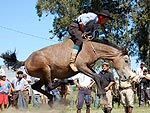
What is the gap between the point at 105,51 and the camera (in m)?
12.3

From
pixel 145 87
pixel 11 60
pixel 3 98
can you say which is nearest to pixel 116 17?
pixel 145 87

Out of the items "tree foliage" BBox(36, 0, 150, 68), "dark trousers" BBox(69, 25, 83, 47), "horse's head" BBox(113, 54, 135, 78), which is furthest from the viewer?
"tree foliage" BBox(36, 0, 150, 68)

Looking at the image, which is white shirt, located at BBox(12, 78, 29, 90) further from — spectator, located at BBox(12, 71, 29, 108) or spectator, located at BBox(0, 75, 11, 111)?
spectator, located at BBox(0, 75, 11, 111)

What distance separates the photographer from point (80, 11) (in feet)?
151

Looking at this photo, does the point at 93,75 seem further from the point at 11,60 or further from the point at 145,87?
the point at 145,87

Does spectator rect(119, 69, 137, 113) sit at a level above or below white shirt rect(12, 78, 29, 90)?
below

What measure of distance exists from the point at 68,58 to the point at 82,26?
95cm

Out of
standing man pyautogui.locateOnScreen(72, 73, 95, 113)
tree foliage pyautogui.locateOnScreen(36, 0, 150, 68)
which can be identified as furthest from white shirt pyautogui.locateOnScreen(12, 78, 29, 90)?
tree foliage pyautogui.locateOnScreen(36, 0, 150, 68)

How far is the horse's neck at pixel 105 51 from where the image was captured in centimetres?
1227

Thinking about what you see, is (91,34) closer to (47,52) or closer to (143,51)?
(47,52)

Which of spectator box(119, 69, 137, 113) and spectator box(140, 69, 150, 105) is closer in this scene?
spectator box(119, 69, 137, 113)

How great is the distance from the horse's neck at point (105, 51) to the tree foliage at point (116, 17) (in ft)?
103

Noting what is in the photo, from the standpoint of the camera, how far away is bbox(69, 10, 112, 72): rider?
1205 centimetres

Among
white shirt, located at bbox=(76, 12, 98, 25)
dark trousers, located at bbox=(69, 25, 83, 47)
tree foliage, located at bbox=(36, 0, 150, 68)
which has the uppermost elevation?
tree foliage, located at bbox=(36, 0, 150, 68)
